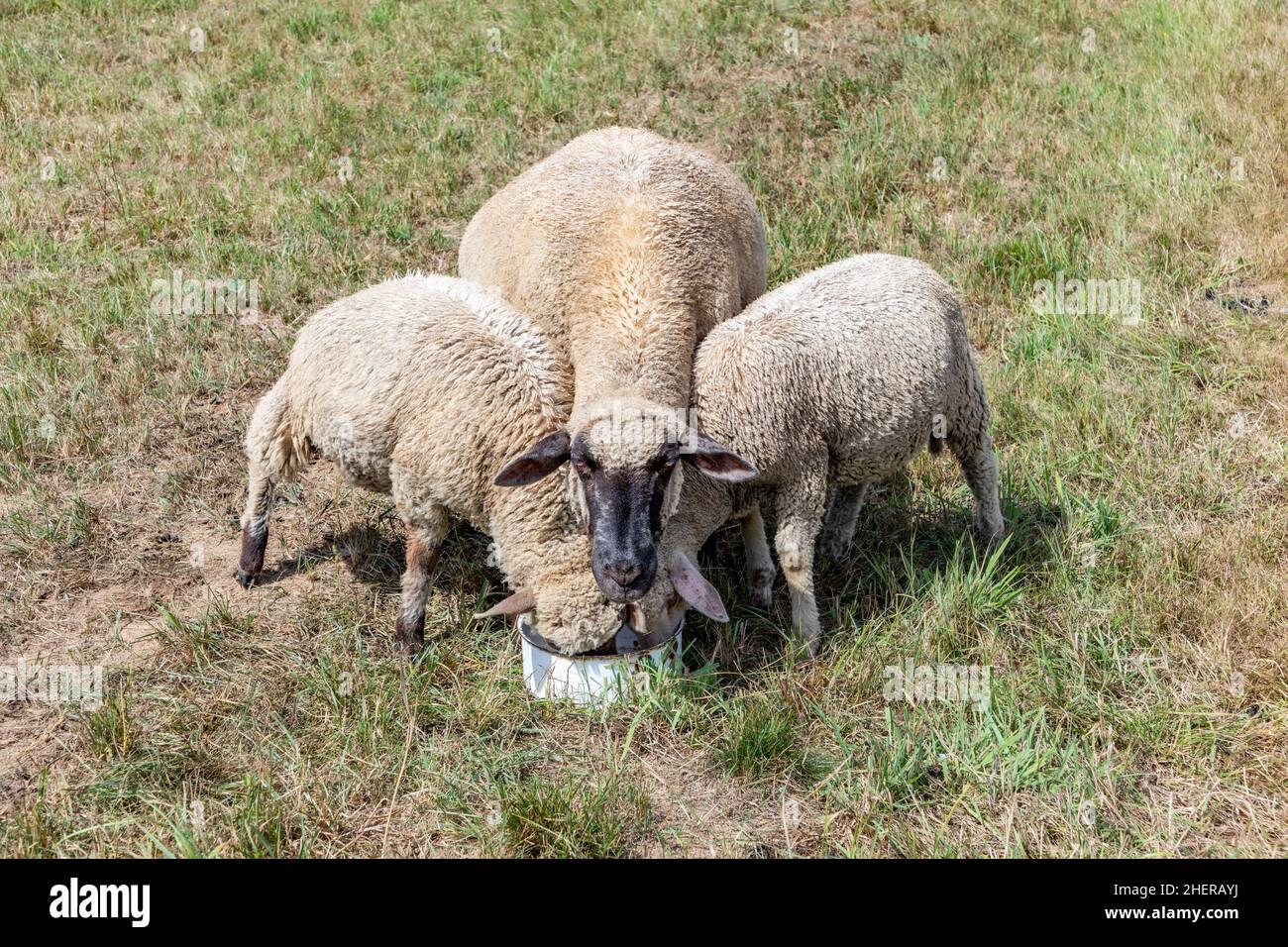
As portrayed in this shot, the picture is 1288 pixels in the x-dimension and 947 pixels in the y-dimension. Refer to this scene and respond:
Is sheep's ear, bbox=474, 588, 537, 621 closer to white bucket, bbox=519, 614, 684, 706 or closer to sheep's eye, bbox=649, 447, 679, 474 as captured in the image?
white bucket, bbox=519, 614, 684, 706

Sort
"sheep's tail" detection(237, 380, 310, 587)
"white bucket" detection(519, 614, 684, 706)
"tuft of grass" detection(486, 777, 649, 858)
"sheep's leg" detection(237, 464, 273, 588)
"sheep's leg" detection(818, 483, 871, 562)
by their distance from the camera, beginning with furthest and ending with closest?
"sheep's leg" detection(818, 483, 871, 562) < "sheep's leg" detection(237, 464, 273, 588) < "sheep's tail" detection(237, 380, 310, 587) < "white bucket" detection(519, 614, 684, 706) < "tuft of grass" detection(486, 777, 649, 858)

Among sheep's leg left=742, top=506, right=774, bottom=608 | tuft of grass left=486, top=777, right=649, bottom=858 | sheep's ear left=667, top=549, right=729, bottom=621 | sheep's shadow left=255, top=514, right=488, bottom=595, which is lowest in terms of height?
sheep's shadow left=255, top=514, right=488, bottom=595

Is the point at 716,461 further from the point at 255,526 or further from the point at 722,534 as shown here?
the point at 255,526

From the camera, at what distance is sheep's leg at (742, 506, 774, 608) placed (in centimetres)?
525

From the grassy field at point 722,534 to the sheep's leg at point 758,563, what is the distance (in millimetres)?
97

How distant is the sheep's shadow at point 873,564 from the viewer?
4941 mm

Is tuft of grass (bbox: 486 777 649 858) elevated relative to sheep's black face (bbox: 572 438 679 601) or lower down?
lower down

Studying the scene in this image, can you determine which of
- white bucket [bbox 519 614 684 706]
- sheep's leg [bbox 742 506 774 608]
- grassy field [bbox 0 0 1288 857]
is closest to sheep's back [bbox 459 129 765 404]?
sheep's leg [bbox 742 506 774 608]

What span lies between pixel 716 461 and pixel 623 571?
0.58 m

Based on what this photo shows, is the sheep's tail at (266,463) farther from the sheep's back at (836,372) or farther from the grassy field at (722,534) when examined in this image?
the sheep's back at (836,372)

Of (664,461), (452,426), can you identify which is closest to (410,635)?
(452,426)

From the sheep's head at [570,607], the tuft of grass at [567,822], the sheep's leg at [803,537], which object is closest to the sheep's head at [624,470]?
the sheep's head at [570,607]

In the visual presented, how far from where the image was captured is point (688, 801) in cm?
412

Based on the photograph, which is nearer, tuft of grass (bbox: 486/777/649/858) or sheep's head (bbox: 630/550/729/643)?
tuft of grass (bbox: 486/777/649/858)
